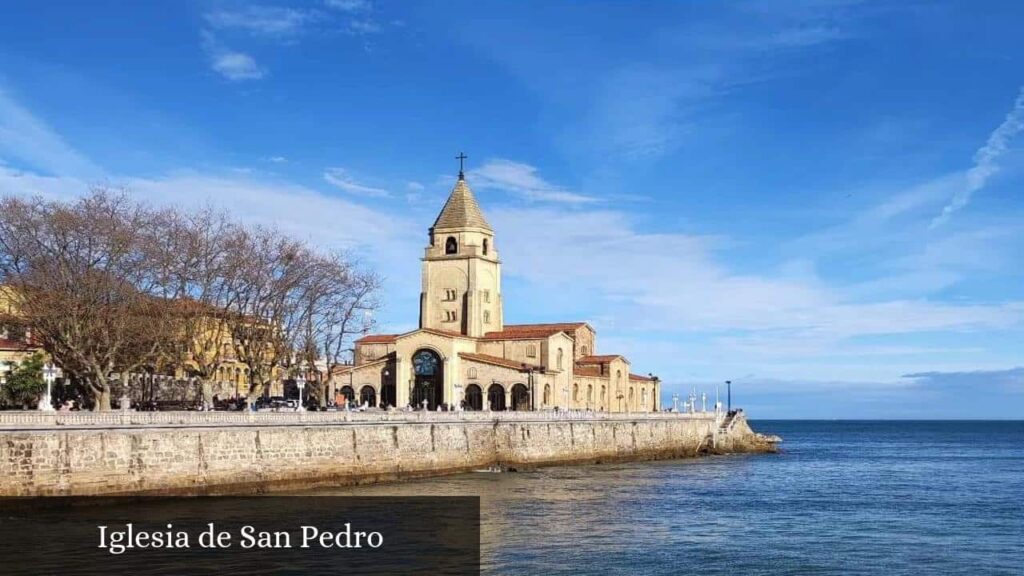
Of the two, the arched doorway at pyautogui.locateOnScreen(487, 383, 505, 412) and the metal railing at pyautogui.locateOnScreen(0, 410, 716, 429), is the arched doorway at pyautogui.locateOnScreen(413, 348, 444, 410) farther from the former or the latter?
the metal railing at pyautogui.locateOnScreen(0, 410, 716, 429)

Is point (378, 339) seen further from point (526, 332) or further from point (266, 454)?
point (266, 454)

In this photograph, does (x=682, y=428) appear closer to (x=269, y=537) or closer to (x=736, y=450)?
(x=736, y=450)

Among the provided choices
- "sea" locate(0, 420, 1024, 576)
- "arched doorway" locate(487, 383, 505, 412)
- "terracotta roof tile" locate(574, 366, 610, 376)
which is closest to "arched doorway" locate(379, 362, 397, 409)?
"arched doorway" locate(487, 383, 505, 412)

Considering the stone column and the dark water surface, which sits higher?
the stone column

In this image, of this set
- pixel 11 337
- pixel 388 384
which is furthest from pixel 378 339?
pixel 11 337

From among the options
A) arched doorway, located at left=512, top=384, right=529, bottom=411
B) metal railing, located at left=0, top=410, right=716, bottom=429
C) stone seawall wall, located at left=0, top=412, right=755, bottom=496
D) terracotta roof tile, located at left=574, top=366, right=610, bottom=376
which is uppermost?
terracotta roof tile, located at left=574, top=366, right=610, bottom=376

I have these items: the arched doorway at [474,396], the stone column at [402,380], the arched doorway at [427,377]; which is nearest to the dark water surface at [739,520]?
the arched doorway at [474,396]

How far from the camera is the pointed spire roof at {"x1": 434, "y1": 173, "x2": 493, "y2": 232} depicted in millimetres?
98562

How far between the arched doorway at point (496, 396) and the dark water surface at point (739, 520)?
16.6m

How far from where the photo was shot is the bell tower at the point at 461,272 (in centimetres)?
9794

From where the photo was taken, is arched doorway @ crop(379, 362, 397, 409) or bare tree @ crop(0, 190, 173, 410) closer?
bare tree @ crop(0, 190, 173, 410)

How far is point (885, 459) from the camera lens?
97312 mm

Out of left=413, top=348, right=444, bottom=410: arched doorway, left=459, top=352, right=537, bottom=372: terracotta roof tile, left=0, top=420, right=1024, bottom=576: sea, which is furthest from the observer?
left=413, top=348, right=444, bottom=410: arched doorway

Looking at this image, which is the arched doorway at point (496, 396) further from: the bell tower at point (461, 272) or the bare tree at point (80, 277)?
the bare tree at point (80, 277)
